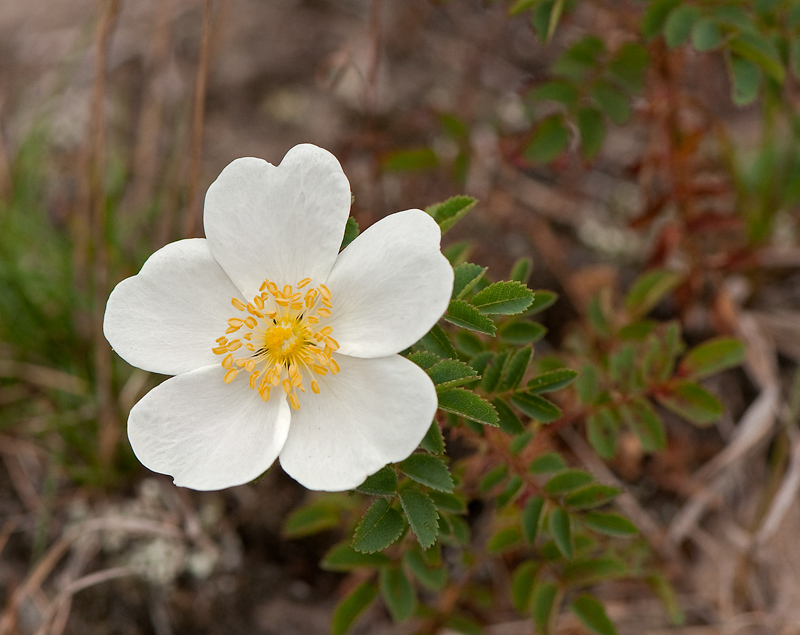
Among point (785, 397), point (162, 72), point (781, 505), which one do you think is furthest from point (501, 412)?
point (162, 72)

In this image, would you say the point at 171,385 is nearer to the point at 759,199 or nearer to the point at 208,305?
the point at 208,305

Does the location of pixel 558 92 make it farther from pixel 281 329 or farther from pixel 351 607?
pixel 351 607

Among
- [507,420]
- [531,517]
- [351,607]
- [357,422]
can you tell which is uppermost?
[357,422]

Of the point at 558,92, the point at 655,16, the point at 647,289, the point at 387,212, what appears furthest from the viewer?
the point at 387,212

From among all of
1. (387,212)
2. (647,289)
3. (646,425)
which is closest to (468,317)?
(646,425)

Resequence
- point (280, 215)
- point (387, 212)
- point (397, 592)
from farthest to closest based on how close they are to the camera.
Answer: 1. point (387, 212)
2. point (397, 592)
3. point (280, 215)

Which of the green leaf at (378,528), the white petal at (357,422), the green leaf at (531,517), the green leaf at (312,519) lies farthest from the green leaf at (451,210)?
the green leaf at (312,519)
